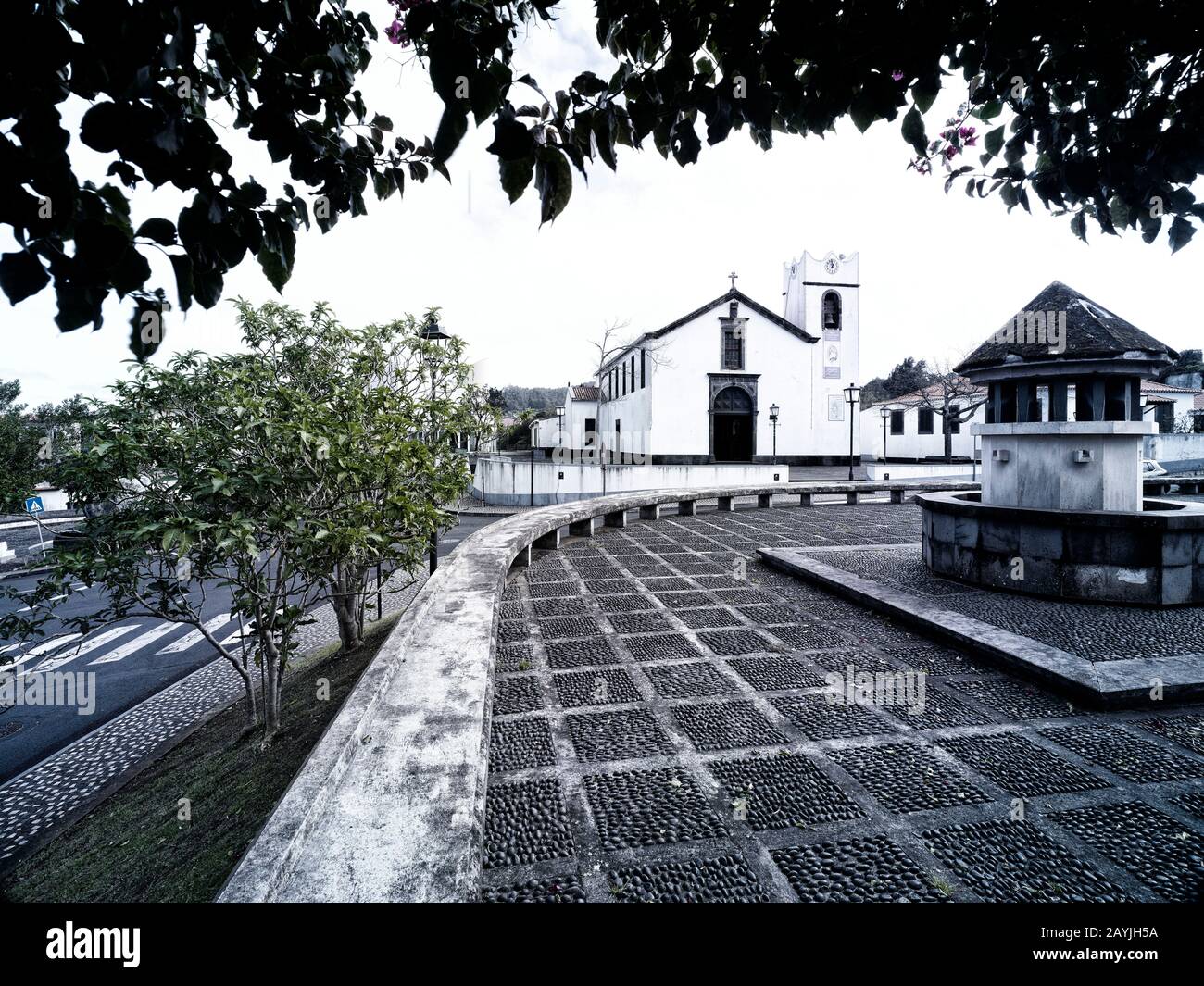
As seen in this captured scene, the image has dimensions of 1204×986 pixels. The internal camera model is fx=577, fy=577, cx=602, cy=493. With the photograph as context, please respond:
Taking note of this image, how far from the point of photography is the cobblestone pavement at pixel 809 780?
2174 millimetres

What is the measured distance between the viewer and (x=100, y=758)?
6.82 m

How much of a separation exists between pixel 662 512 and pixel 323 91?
1361 cm

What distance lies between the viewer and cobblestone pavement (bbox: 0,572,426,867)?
5682 millimetres

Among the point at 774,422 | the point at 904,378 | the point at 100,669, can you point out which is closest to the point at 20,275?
the point at 100,669

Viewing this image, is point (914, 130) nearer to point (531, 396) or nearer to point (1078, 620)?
point (1078, 620)

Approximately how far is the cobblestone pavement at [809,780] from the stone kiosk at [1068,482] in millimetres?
2292

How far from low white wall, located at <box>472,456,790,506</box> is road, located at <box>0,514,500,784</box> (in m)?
9.97

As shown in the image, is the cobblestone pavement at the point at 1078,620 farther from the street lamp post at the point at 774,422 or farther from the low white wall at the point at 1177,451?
the low white wall at the point at 1177,451

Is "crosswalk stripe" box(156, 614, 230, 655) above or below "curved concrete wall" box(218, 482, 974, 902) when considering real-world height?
below

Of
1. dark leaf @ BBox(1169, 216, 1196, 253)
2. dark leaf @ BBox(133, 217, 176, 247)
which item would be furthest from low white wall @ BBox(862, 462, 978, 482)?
dark leaf @ BBox(133, 217, 176, 247)

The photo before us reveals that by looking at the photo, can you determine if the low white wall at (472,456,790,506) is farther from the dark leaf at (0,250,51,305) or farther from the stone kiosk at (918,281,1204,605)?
the dark leaf at (0,250,51,305)

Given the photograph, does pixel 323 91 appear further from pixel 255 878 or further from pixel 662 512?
pixel 662 512
